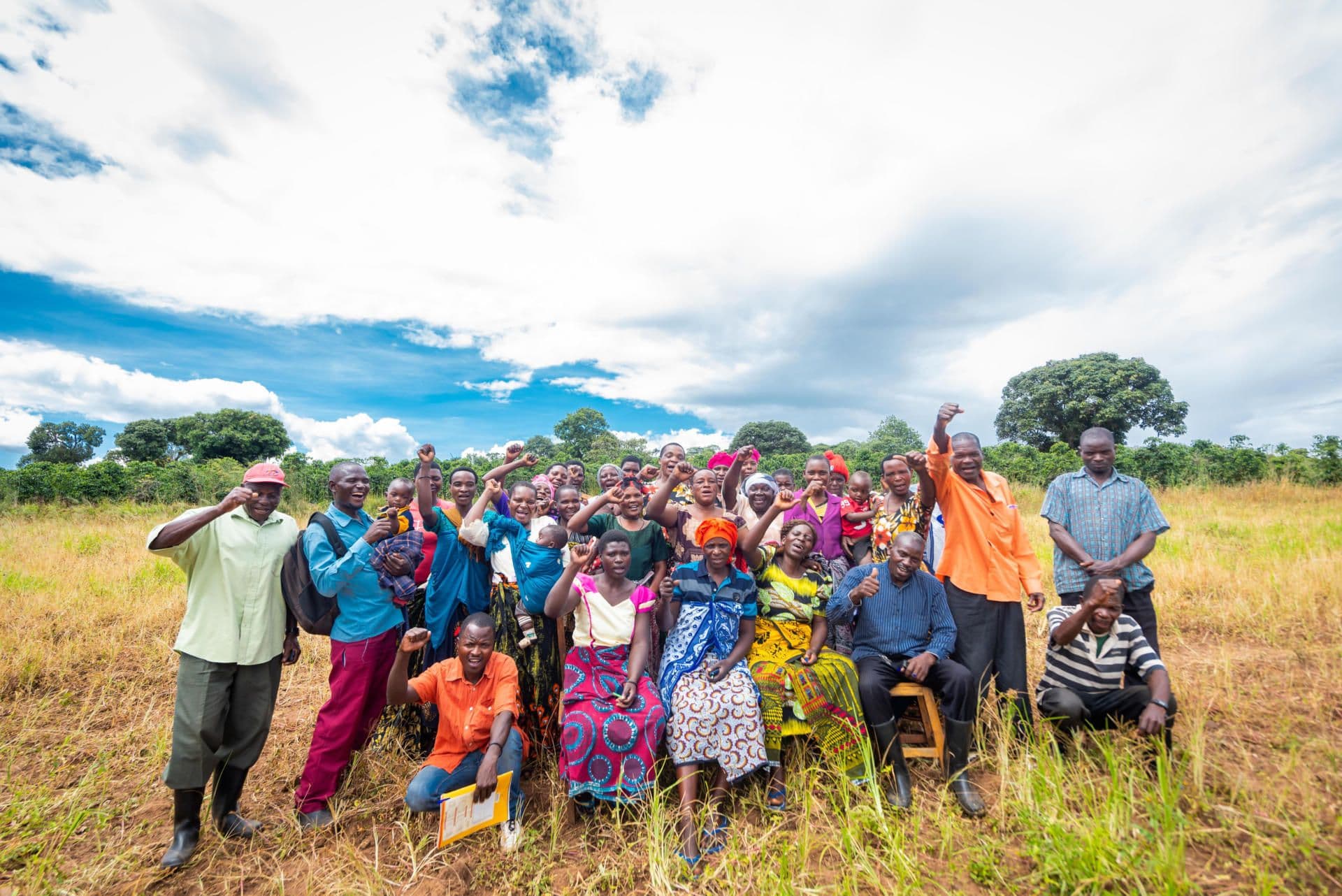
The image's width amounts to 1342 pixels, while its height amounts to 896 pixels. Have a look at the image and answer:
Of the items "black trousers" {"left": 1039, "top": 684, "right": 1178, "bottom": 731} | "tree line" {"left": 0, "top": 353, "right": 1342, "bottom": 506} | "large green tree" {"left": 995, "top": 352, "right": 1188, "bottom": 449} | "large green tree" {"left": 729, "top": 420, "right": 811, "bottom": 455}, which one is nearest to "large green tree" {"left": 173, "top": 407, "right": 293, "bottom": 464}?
"tree line" {"left": 0, "top": 353, "right": 1342, "bottom": 506}

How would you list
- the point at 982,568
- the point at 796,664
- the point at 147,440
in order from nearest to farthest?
the point at 796,664
the point at 982,568
the point at 147,440

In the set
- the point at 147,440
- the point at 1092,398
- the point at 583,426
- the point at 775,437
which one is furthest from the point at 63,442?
the point at 1092,398

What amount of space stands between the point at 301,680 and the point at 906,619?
19.7ft

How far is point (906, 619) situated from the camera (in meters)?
3.89

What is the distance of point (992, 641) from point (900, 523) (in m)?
1.08

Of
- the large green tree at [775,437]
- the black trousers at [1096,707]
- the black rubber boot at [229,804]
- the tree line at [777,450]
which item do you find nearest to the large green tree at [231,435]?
the tree line at [777,450]

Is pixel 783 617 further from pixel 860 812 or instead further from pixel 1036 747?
pixel 1036 747

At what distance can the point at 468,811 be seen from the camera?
122 inches

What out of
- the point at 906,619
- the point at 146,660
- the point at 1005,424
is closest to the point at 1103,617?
the point at 906,619

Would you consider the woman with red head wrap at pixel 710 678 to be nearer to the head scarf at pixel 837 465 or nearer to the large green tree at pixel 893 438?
the head scarf at pixel 837 465

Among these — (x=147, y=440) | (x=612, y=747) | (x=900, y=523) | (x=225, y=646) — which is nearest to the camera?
(x=225, y=646)

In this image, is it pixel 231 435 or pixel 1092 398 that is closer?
pixel 1092 398

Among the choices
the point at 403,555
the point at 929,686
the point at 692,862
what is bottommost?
the point at 692,862

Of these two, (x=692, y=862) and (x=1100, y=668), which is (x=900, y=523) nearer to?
(x=1100, y=668)
